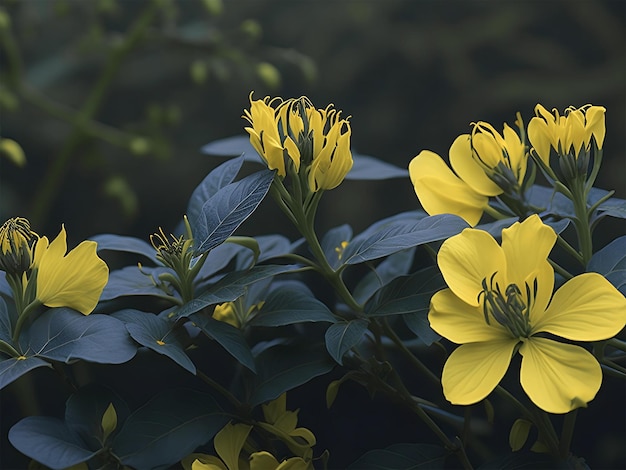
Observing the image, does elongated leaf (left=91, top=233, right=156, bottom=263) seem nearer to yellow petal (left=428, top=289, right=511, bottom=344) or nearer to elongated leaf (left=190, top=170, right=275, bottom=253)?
elongated leaf (left=190, top=170, right=275, bottom=253)

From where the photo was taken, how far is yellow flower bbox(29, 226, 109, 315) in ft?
1.18

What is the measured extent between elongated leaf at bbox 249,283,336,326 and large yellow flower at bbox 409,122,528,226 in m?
0.08

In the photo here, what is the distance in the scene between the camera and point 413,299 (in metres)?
0.36

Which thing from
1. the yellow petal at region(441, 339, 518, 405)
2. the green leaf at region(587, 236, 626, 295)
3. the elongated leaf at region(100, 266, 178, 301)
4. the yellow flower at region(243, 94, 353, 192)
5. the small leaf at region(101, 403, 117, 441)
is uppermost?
the yellow flower at region(243, 94, 353, 192)

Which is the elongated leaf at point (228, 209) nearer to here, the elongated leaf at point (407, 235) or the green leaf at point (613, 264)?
the elongated leaf at point (407, 235)

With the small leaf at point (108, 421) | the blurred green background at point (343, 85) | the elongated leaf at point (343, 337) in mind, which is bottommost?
the blurred green background at point (343, 85)

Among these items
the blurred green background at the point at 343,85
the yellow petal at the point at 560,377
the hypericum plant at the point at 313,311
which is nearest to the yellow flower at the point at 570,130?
the hypericum plant at the point at 313,311

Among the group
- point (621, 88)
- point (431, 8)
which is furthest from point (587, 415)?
point (431, 8)

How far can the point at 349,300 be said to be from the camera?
387mm

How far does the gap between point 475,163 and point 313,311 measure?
13 cm

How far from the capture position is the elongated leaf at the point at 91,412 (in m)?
0.36

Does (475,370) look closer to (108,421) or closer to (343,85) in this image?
(108,421)

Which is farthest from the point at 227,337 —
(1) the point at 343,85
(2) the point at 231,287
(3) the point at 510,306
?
(1) the point at 343,85

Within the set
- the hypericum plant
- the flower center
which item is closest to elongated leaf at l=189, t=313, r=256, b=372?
the hypericum plant
